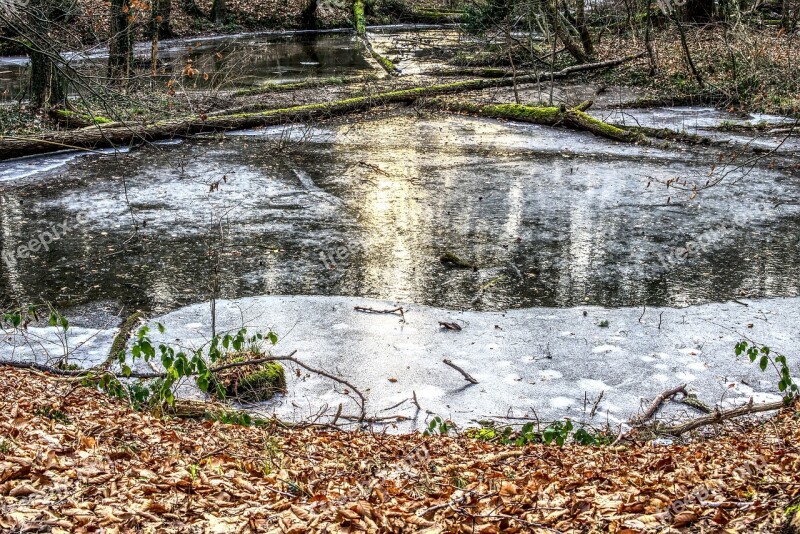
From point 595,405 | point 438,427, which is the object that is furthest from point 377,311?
point 595,405

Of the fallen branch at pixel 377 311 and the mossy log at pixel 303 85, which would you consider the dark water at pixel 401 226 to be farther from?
the mossy log at pixel 303 85

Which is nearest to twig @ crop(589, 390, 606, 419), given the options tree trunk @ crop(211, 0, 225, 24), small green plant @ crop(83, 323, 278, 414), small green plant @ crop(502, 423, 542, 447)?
small green plant @ crop(502, 423, 542, 447)

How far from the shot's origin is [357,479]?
14.1ft

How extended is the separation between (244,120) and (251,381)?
37.3 ft

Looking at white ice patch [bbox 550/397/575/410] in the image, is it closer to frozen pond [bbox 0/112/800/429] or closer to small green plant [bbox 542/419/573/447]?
frozen pond [bbox 0/112/800/429]

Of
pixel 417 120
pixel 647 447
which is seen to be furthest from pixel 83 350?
pixel 417 120

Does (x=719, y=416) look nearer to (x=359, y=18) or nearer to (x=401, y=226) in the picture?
(x=401, y=226)

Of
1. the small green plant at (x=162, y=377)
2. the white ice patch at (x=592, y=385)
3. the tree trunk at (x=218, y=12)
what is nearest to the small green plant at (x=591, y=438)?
the white ice patch at (x=592, y=385)

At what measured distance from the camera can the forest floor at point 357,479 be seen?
3578 millimetres

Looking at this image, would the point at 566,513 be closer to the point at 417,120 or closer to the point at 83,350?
the point at 83,350

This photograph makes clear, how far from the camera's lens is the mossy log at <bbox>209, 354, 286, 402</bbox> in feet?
20.8

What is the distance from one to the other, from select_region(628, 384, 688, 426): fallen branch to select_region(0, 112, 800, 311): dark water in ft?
6.58

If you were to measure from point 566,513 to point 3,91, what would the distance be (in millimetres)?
18715

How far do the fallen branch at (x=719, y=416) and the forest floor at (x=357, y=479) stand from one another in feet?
0.36
